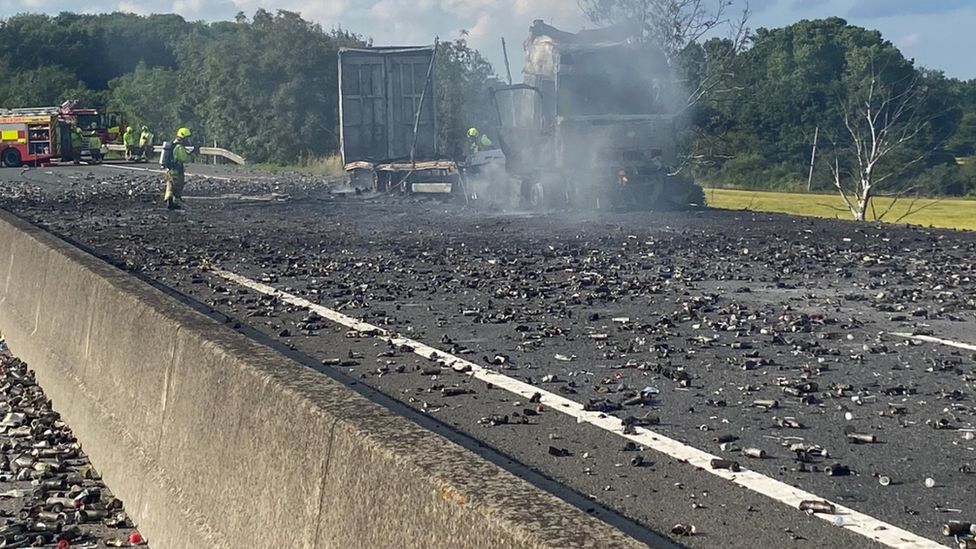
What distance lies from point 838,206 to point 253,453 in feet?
213

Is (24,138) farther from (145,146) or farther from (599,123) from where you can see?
(599,123)

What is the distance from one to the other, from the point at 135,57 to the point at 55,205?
301ft

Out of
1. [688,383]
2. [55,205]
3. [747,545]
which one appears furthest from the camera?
[55,205]

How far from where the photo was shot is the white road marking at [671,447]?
5.26m

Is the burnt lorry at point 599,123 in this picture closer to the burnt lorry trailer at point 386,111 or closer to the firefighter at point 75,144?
the burnt lorry trailer at point 386,111

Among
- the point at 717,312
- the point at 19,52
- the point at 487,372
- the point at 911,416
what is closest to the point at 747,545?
the point at 911,416

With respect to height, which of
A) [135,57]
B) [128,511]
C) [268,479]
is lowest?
[128,511]

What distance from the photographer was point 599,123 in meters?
27.2

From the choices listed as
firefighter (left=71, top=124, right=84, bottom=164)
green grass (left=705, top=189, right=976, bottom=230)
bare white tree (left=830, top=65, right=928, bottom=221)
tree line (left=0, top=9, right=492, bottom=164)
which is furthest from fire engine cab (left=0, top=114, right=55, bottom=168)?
bare white tree (left=830, top=65, right=928, bottom=221)

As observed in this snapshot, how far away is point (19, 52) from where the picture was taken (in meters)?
114

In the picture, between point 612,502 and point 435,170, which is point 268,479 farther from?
point 435,170

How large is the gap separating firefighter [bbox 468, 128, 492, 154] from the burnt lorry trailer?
3.63 ft

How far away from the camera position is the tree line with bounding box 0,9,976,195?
1658 inches

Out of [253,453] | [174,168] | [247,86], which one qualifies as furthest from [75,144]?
[253,453]
